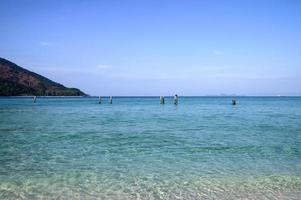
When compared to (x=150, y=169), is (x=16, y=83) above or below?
above

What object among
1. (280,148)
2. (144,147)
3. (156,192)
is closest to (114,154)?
(144,147)

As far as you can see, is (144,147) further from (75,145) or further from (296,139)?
(296,139)

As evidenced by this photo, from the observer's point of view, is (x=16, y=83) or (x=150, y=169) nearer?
(x=150, y=169)

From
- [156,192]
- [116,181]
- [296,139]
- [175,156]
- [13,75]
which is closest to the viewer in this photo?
[156,192]

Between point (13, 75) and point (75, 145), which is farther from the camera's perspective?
point (13, 75)

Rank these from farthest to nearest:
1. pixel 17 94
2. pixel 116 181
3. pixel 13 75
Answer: pixel 13 75, pixel 17 94, pixel 116 181

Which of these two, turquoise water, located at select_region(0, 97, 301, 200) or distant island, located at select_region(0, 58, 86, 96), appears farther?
distant island, located at select_region(0, 58, 86, 96)

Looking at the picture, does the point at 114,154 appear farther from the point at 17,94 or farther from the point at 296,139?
the point at 17,94

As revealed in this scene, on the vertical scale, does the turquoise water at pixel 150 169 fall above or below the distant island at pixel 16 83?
below

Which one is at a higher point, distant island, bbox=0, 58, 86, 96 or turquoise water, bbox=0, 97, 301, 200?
distant island, bbox=0, 58, 86, 96

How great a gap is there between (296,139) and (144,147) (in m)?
8.05

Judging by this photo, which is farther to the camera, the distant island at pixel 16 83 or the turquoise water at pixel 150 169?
the distant island at pixel 16 83

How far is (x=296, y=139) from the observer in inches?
650

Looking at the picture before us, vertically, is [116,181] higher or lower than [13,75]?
lower
